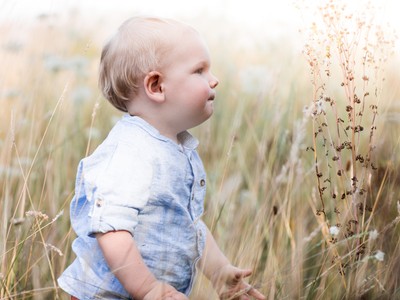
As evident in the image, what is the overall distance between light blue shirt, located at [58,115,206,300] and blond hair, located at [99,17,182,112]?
0.32 ft

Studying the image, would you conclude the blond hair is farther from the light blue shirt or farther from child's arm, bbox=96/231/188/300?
child's arm, bbox=96/231/188/300

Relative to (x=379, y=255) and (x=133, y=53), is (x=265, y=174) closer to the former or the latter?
(x=379, y=255)

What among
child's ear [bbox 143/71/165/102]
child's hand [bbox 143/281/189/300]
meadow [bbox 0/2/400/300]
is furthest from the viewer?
meadow [bbox 0/2/400/300]

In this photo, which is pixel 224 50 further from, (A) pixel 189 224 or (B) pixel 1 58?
(A) pixel 189 224

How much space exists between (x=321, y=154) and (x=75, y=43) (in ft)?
5.93

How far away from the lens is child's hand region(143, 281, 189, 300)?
1998 millimetres

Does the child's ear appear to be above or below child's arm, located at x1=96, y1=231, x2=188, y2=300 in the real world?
above

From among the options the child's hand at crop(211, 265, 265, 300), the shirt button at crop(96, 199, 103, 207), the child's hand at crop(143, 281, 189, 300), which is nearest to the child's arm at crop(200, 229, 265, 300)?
the child's hand at crop(211, 265, 265, 300)

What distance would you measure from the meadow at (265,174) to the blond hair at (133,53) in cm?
20

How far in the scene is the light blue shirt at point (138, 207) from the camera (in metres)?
2.03

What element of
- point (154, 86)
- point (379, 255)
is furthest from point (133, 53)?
point (379, 255)

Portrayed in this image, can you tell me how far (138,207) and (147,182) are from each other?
0.07 m

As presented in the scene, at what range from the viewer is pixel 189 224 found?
216 centimetres

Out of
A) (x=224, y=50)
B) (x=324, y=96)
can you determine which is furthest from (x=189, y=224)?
(x=224, y=50)
